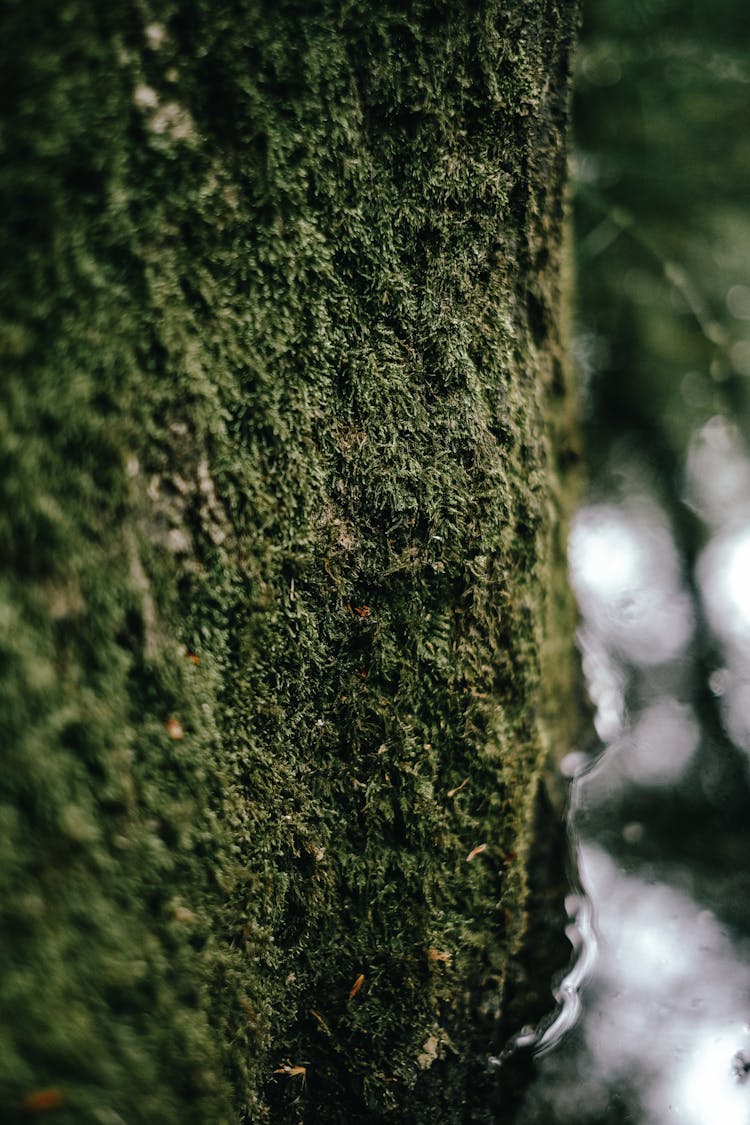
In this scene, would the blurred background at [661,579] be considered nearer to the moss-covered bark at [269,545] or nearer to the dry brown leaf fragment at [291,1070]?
the moss-covered bark at [269,545]

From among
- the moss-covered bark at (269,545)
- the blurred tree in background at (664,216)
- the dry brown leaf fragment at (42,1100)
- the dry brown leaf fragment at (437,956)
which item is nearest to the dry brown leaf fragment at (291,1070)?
the moss-covered bark at (269,545)

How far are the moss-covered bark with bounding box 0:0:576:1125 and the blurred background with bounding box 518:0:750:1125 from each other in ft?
1.47

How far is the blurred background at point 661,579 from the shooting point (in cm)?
167

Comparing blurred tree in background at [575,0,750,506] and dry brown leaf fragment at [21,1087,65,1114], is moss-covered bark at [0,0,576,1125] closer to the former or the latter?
dry brown leaf fragment at [21,1087,65,1114]

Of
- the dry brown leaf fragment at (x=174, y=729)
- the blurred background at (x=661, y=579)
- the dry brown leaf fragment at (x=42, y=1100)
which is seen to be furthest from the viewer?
the blurred background at (x=661, y=579)

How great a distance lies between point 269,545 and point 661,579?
211cm

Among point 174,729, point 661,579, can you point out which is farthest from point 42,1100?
point 661,579

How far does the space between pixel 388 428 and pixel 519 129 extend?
2.25ft

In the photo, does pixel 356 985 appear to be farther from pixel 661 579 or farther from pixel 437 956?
pixel 661 579

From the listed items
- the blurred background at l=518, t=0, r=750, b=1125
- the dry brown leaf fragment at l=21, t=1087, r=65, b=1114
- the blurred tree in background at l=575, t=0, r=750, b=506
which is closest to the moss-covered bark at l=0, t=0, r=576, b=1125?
the dry brown leaf fragment at l=21, t=1087, r=65, b=1114

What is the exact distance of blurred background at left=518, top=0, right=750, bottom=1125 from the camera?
1669mm

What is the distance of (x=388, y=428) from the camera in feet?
3.91

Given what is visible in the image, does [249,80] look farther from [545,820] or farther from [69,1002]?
[545,820]

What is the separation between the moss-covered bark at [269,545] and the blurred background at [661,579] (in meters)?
0.45
